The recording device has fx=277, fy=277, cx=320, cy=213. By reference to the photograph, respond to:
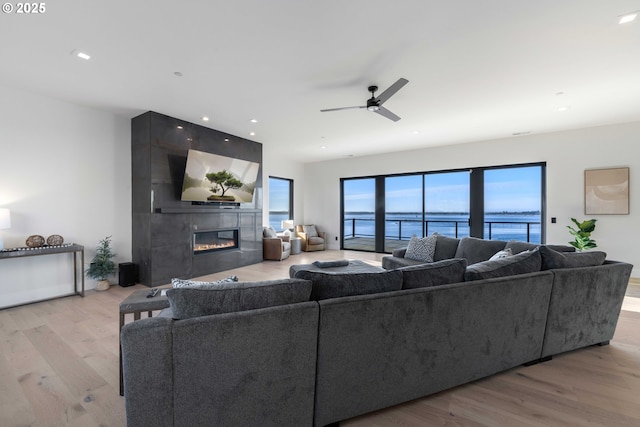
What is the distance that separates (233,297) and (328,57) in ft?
8.03

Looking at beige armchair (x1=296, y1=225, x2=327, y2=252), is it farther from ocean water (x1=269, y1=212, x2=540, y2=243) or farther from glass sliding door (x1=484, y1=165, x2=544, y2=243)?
glass sliding door (x1=484, y1=165, x2=544, y2=243)

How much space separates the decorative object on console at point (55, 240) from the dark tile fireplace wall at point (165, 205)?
939 millimetres

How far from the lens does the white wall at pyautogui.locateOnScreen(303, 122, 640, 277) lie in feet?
16.1

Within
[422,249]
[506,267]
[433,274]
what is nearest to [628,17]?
[506,267]

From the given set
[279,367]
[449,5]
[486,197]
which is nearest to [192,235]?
[279,367]

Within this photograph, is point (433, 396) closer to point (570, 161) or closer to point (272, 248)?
point (272, 248)

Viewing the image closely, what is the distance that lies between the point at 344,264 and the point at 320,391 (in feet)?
7.72

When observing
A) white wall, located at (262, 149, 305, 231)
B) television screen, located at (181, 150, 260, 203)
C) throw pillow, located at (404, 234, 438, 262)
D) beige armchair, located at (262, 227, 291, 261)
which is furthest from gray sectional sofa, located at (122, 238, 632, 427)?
white wall, located at (262, 149, 305, 231)

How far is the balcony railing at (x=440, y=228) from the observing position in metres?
6.60

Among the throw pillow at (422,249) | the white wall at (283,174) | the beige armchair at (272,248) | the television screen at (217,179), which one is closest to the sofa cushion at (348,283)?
the throw pillow at (422,249)

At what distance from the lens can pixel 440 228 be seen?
24.2ft

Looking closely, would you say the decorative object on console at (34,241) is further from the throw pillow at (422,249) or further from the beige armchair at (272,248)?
the throw pillow at (422,249)

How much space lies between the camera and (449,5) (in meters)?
2.05

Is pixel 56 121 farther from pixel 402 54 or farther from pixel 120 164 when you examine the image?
pixel 402 54
